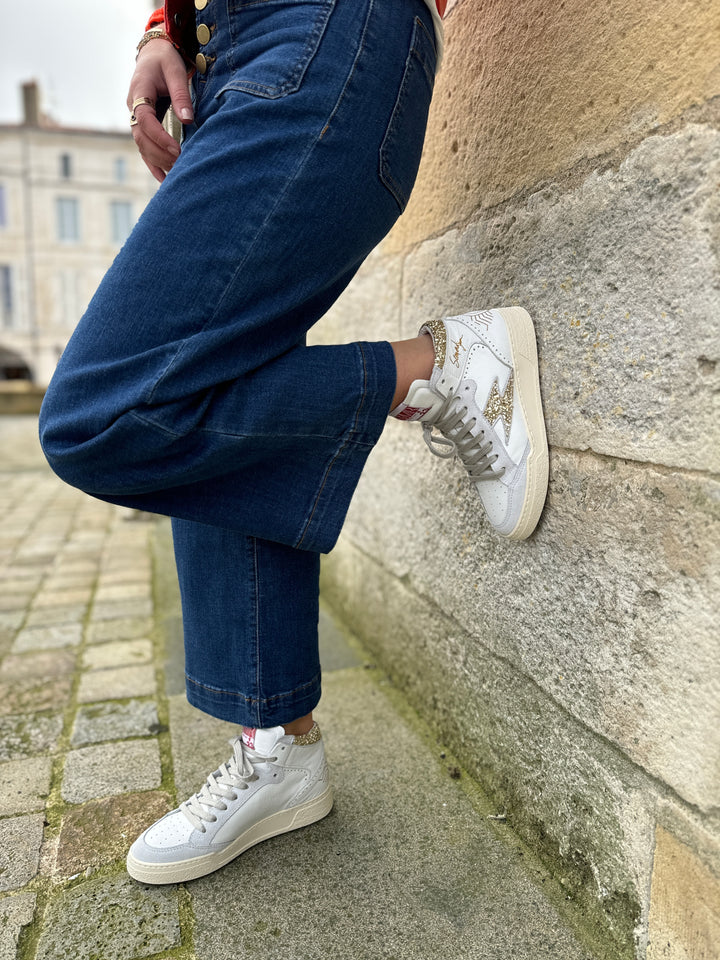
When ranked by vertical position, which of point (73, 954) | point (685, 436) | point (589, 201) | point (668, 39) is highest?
point (668, 39)

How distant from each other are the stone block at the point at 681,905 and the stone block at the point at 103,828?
2.84 feet

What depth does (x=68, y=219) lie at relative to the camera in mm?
27375

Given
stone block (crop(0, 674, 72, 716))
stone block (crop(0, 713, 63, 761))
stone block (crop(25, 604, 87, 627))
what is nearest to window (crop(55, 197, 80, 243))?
stone block (crop(25, 604, 87, 627))

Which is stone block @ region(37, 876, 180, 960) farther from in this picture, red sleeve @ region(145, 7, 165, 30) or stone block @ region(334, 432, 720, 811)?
red sleeve @ region(145, 7, 165, 30)

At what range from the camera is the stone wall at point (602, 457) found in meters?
0.81

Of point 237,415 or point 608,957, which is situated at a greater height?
point 237,415

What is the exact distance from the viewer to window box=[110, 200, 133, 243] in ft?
91.2

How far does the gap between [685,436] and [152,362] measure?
678mm

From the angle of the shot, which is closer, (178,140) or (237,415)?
(237,415)

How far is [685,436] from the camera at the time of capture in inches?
32.5

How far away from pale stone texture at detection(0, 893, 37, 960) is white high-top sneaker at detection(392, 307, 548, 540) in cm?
98

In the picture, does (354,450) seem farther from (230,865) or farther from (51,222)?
(51,222)

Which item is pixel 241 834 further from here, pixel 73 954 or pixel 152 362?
pixel 152 362

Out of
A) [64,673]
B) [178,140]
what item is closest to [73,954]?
[64,673]
